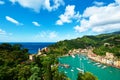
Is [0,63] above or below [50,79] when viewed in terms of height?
above

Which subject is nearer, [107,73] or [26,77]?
[26,77]

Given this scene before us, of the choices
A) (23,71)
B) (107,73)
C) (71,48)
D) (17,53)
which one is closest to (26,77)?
(23,71)

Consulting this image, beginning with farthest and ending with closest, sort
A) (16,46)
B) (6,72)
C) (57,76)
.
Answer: (16,46) < (57,76) < (6,72)

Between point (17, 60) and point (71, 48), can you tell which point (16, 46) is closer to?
point (17, 60)

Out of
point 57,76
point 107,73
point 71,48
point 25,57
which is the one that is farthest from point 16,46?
point 71,48

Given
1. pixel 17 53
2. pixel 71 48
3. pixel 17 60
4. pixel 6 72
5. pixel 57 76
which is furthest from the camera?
pixel 71 48

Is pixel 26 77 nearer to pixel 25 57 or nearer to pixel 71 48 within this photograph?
pixel 25 57

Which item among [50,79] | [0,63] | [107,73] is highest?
[0,63]

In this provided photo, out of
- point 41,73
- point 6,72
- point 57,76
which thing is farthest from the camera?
point 41,73

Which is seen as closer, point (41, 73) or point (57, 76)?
point (57, 76)
